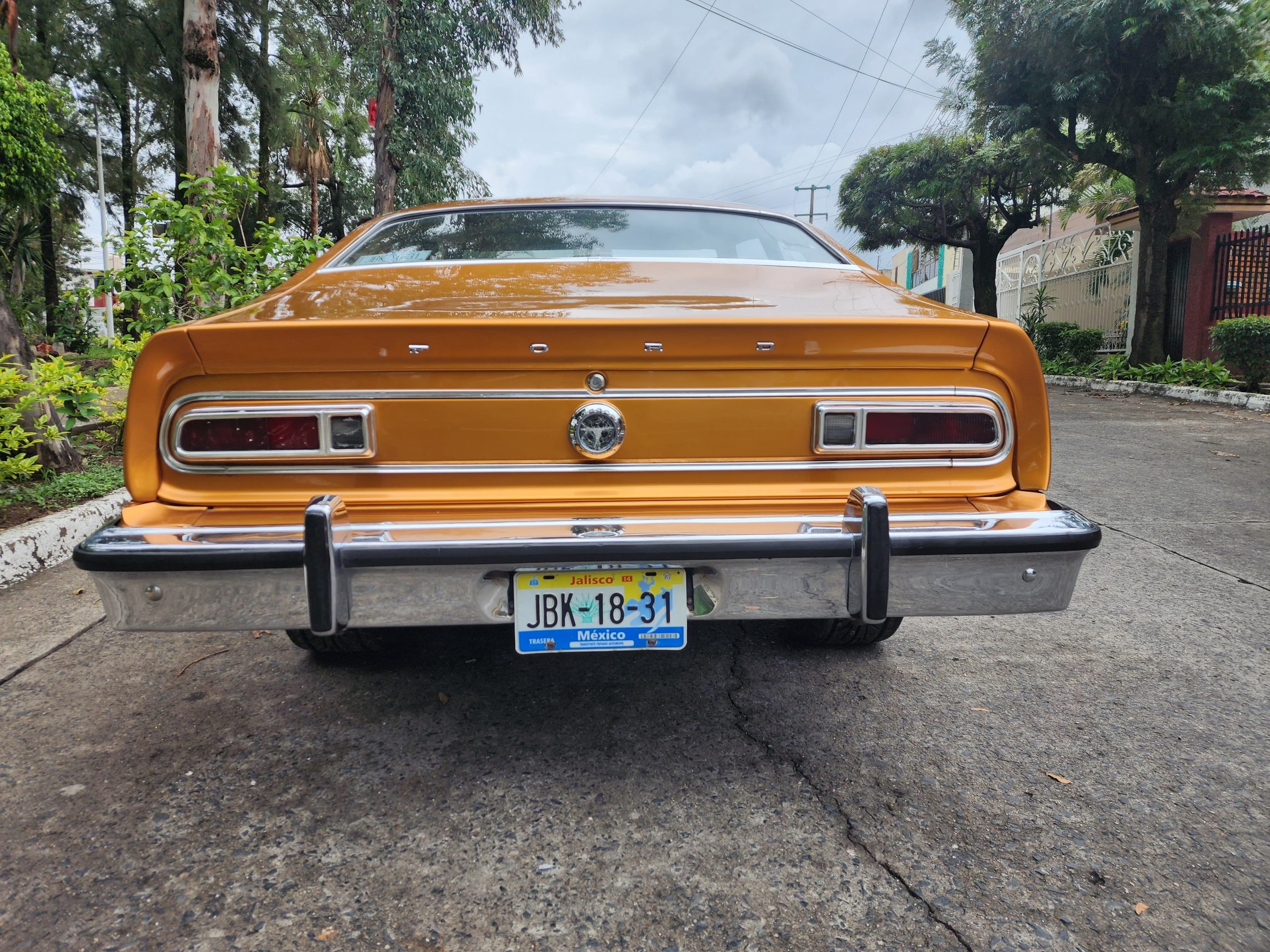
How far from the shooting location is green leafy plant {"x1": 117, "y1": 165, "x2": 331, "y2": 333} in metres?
4.89

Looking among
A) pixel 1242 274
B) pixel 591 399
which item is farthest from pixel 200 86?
pixel 1242 274

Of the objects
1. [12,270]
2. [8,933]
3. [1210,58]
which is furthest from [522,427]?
[12,270]

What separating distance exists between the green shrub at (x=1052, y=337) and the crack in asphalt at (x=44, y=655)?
15.8 meters

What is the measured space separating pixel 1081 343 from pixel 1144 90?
439 cm

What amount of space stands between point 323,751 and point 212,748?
12.0 inches

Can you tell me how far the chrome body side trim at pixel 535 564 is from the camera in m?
1.72

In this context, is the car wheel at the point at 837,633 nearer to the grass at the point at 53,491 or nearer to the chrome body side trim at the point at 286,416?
the chrome body side trim at the point at 286,416

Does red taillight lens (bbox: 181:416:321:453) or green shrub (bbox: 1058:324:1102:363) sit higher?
green shrub (bbox: 1058:324:1102:363)

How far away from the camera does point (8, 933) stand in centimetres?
154

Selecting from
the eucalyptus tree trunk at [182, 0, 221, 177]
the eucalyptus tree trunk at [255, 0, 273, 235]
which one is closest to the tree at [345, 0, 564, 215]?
the eucalyptus tree trunk at [255, 0, 273, 235]

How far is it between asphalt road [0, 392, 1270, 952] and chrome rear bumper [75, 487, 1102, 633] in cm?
47

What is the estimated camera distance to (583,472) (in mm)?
1924

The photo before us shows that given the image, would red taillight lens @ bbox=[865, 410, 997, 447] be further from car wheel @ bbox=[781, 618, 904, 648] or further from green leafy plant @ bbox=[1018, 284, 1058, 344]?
green leafy plant @ bbox=[1018, 284, 1058, 344]

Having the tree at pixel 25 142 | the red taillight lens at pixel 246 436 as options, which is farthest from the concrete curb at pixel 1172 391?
the tree at pixel 25 142
